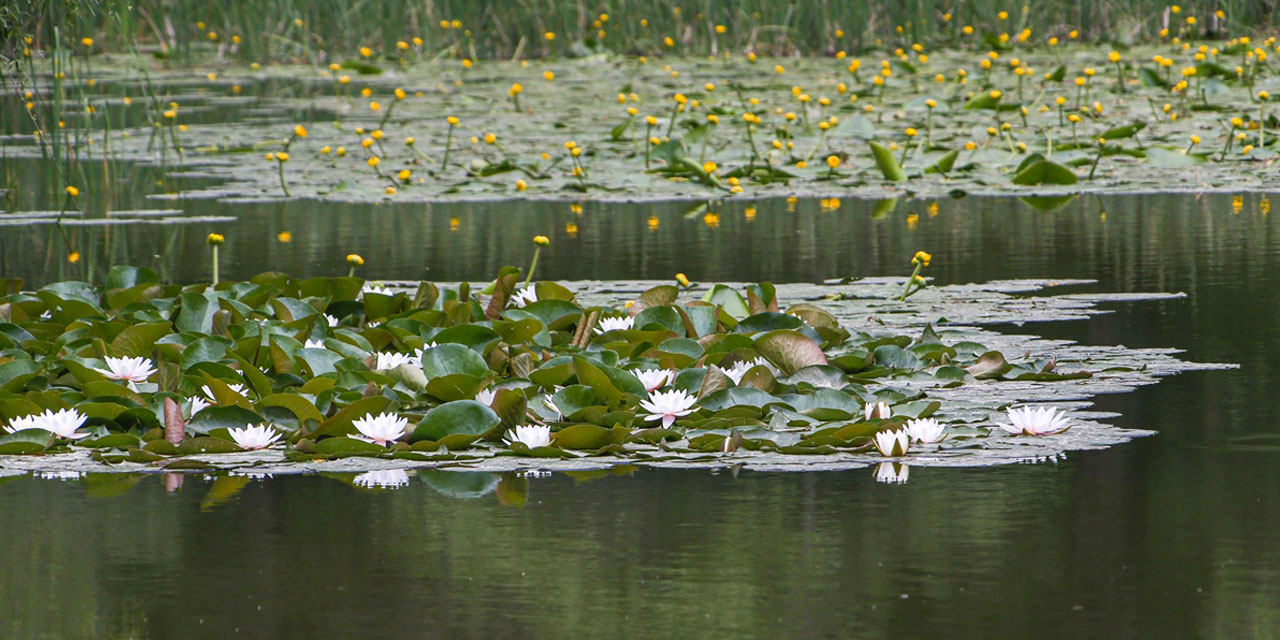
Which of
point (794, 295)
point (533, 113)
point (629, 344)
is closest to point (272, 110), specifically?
point (533, 113)

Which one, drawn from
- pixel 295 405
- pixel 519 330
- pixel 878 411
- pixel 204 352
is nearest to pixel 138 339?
pixel 204 352

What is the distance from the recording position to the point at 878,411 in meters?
3.27

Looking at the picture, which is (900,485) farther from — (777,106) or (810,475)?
(777,106)

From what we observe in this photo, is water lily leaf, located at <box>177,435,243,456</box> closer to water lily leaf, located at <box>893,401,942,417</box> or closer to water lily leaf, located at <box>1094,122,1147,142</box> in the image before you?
water lily leaf, located at <box>893,401,942,417</box>

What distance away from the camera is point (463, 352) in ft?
11.9

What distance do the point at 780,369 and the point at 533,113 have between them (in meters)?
7.32

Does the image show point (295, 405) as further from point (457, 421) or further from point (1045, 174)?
point (1045, 174)

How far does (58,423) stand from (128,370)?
1.18 feet

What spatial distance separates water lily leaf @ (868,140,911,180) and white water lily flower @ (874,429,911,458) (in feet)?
15.8

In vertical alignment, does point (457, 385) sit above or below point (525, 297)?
below

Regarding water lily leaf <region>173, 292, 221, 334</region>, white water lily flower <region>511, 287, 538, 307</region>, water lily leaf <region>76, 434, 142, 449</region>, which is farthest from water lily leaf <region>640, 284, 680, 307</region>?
water lily leaf <region>76, 434, 142, 449</region>

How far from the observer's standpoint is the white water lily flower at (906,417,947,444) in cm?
315

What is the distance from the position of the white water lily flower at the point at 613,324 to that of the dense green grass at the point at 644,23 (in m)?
9.82

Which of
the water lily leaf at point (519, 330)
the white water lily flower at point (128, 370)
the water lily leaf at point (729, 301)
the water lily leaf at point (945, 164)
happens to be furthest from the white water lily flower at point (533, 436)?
the water lily leaf at point (945, 164)
